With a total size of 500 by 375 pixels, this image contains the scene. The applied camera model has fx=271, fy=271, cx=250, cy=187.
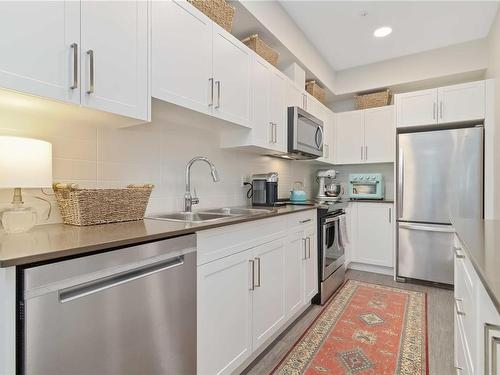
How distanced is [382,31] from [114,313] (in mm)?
3416

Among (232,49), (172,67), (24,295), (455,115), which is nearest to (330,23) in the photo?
(232,49)

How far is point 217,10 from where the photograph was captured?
1.75 m

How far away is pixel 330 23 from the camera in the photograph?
8.99 feet

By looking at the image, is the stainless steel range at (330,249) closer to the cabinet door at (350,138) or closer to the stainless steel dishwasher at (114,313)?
the cabinet door at (350,138)

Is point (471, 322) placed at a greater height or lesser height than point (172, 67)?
lesser

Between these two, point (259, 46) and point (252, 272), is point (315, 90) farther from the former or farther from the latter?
point (252, 272)

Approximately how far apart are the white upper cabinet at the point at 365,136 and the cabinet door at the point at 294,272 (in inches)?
80.7

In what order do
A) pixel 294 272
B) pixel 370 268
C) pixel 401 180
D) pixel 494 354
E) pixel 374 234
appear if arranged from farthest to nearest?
pixel 370 268, pixel 374 234, pixel 401 180, pixel 294 272, pixel 494 354

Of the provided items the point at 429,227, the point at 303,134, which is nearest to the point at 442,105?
the point at 429,227

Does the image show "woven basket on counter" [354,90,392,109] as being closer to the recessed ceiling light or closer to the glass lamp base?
the recessed ceiling light

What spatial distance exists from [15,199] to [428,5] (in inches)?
133

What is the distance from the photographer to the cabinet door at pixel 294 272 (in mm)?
2047

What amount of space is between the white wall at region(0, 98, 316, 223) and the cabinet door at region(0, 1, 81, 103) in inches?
13.7

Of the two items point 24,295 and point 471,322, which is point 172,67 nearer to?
point 24,295
